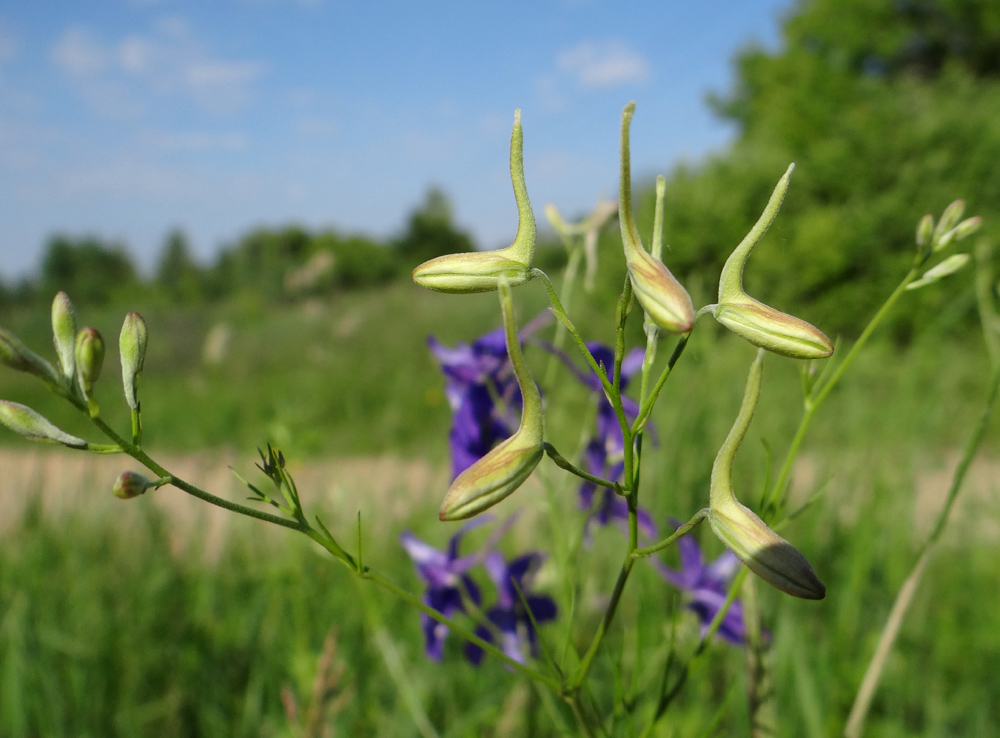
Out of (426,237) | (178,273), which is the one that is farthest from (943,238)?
(178,273)

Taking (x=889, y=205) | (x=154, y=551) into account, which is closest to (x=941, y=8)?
(x=889, y=205)

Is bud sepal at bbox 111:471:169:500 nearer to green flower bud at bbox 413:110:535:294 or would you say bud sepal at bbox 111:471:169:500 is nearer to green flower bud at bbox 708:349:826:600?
green flower bud at bbox 413:110:535:294

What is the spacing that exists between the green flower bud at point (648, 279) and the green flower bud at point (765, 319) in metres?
0.06

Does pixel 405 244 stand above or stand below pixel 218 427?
above

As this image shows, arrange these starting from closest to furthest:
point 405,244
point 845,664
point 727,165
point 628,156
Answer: point 628,156, point 845,664, point 727,165, point 405,244

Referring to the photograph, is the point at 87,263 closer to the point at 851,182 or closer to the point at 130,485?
the point at 851,182

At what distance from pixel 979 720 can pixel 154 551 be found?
2196 mm

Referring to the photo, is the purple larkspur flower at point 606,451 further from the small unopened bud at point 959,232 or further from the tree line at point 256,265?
the tree line at point 256,265

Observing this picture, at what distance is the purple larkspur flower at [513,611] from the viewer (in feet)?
3.30

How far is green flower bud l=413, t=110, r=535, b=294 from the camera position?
0.51 m

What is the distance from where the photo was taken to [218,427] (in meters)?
8.18

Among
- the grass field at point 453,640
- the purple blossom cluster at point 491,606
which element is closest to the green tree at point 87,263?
the grass field at point 453,640

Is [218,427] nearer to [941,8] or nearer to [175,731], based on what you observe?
[175,731]

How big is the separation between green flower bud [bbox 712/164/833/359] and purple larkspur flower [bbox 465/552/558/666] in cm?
58
